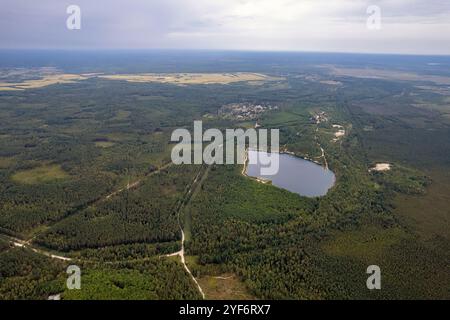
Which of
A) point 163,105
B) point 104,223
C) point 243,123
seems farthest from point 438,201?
point 163,105

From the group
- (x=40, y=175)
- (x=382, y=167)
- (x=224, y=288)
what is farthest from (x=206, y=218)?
(x=382, y=167)

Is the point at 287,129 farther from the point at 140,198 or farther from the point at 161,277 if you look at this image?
the point at 161,277

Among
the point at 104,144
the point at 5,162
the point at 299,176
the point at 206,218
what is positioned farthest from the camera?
the point at 104,144

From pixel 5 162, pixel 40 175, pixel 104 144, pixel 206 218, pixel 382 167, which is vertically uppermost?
pixel 104 144

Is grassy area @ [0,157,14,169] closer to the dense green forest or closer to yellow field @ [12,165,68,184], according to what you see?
the dense green forest

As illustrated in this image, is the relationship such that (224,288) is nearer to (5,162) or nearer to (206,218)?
(206,218)

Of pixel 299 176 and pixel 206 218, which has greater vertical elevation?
pixel 299 176

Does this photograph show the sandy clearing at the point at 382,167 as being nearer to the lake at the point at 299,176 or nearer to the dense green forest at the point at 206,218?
the dense green forest at the point at 206,218

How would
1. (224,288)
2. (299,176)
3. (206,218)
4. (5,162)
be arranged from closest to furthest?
(224,288)
(206,218)
(299,176)
(5,162)
